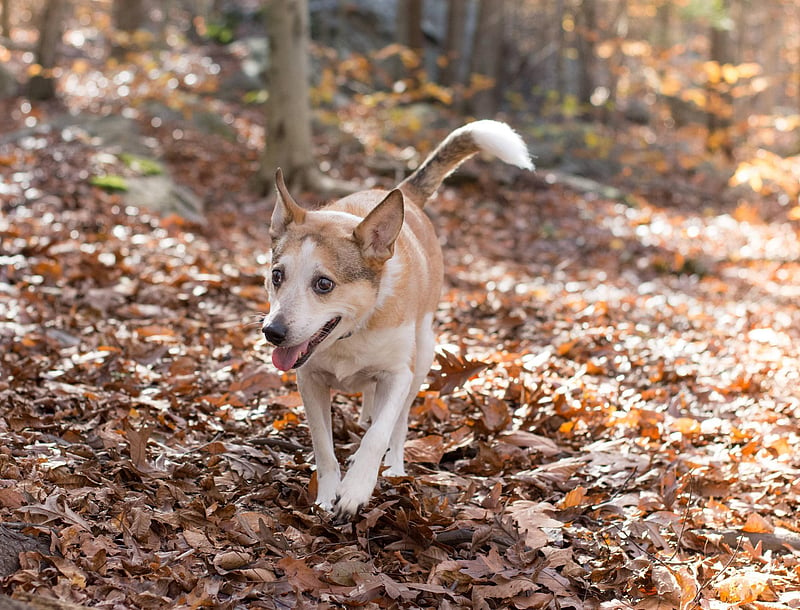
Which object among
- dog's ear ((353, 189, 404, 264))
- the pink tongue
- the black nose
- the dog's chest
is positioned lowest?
the dog's chest

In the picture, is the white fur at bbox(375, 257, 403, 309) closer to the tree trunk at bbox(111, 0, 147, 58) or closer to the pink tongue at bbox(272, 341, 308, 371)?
the pink tongue at bbox(272, 341, 308, 371)

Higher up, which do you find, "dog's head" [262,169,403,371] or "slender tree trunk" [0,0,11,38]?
"dog's head" [262,169,403,371]

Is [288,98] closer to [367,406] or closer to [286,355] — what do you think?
[367,406]

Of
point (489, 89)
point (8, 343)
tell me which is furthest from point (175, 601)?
point (489, 89)

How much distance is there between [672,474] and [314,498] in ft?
6.92

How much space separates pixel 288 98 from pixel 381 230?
881 centimetres

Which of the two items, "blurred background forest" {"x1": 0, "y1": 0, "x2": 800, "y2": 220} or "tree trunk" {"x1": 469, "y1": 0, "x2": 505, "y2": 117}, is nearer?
"blurred background forest" {"x1": 0, "y1": 0, "x2": 800, "y2": 220}

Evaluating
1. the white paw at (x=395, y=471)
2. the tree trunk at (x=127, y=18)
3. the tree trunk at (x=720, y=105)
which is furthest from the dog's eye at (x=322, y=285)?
the tree trunk at (x=127, y=18)

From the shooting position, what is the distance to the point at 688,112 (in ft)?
91.6

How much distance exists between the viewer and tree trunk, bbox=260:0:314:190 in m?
12.1

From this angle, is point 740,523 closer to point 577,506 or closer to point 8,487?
point 577,506

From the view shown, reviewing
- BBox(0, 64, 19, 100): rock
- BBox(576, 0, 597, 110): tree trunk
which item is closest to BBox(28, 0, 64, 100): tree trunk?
BBox(0, 64, 19, 100): rock

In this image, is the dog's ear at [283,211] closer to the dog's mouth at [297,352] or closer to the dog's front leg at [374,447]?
the dog's mouth at [297,352]

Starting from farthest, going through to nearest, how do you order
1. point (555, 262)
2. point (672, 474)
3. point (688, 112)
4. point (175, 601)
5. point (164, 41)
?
1. point (688, 112)
2. point (164, 41)
3. point (555, 262)
4. point (672, 474)
5. point (175, 601)
